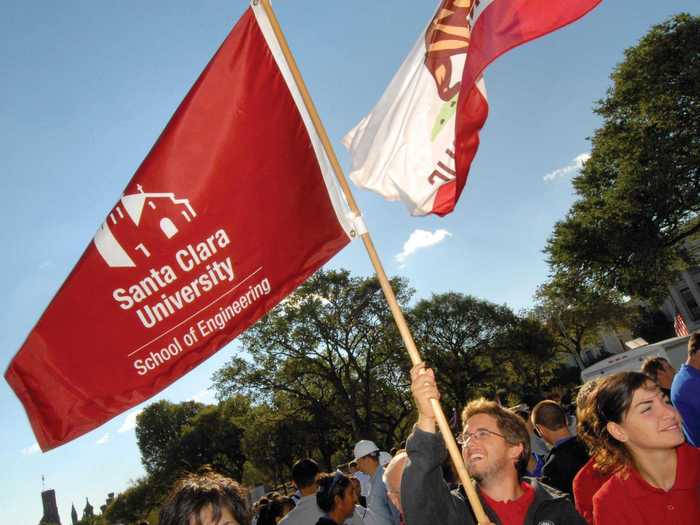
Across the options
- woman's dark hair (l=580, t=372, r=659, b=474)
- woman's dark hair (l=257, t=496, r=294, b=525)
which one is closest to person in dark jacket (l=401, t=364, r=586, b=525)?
woman's dark hair (l=580, t=372, r=659, b=474)

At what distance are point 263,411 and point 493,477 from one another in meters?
35.0

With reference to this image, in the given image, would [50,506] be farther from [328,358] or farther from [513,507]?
[513,507]

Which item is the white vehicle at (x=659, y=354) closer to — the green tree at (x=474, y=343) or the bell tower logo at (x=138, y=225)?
the bell tower logo at (x=138, y=225)

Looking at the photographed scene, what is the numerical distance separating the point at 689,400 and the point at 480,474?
2.52m

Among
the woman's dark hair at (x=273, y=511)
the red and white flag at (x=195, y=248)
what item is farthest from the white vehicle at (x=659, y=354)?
the red and white flag at (x=195, y=248)

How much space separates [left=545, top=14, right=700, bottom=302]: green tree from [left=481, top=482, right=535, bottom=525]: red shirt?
24218mm

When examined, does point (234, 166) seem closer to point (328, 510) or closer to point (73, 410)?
point (73, 410)

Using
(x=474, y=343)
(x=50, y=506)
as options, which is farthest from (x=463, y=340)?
(x=50, y=506)

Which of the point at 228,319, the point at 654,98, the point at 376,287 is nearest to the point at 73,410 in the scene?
the point at 228,319

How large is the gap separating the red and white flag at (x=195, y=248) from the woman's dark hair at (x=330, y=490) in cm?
252

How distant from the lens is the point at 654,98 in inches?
916

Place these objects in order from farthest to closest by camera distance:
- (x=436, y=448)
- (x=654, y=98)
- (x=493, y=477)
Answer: (x=654, y=98)
(x=493, y=477)
(x=436, y=448)

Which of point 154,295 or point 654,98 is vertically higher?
point 654,98

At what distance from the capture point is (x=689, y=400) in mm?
4297
